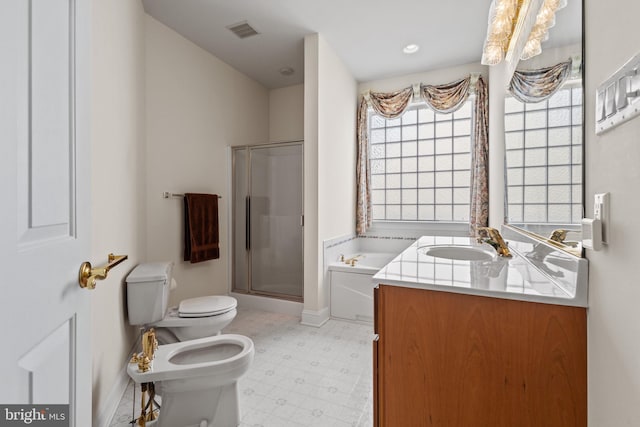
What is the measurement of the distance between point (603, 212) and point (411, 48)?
2759 mm

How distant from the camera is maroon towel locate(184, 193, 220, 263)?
2.67 metres

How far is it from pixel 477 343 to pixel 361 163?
287 cm

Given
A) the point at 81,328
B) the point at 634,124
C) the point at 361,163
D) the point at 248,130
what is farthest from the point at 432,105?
the point at 81,328

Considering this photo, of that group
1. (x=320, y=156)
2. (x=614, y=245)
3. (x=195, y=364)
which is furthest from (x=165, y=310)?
(x=614, y=245)

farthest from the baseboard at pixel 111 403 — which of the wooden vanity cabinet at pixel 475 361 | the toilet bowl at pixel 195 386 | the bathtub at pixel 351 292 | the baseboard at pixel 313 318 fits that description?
the bathtub at pixel 351 292

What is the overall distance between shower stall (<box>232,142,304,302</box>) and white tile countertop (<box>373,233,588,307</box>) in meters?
1.79

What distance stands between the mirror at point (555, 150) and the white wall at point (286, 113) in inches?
103

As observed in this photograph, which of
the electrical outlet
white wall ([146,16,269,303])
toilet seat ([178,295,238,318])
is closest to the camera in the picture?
the electrical outlet

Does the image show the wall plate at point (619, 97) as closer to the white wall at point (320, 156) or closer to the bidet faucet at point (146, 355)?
the bidet faucet at point (146, 355)

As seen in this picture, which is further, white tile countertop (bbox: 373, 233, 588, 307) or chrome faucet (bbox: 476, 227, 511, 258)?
chrome faucet (bbox: 476, 227, 511, 258)

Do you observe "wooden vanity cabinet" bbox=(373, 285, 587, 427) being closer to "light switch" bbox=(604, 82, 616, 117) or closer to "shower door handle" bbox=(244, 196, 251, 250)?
"light switch" bbox=(604, 82, 616, 117)

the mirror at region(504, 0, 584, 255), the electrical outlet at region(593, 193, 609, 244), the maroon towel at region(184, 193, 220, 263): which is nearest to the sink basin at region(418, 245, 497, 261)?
the mirror at region(504, 0, 584, 255)

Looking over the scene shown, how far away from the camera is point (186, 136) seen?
2.72 m

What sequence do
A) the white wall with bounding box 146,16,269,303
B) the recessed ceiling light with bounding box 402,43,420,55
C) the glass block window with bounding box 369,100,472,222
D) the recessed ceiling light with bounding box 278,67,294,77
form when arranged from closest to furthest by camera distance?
the white wall with bounding box 146,16,269,303 → the recessed ceiling light with bounding box 402,43,420,55 → the recessed ceiling light with bounding box 278,67,294,77 → the glass block window with bounding box 369,100,472,222
